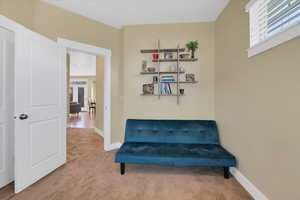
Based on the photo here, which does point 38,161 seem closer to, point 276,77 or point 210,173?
point 210,173

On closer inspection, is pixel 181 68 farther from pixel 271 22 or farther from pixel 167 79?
pixel 271 22

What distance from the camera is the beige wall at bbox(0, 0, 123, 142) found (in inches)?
78.1

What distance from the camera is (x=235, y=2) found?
1.99 meters

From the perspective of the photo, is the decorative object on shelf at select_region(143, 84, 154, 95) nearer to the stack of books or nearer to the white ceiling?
the stack of books

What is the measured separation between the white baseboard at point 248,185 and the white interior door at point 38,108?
270cm

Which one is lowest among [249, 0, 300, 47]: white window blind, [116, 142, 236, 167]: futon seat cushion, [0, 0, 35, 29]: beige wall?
[116, 142, 236, 167]: futon seat cushion

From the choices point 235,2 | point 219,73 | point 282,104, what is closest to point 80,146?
Answer: point 219,73

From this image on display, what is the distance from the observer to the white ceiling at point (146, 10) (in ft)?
7.39

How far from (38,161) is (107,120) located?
1.29 metres

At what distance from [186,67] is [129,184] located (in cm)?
227

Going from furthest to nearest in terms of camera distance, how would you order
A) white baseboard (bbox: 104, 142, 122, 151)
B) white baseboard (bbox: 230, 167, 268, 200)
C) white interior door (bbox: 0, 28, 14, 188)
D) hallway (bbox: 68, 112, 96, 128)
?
hallway (bbox: 68, 112, 96, 128)
white baseboard (bbox: 104, 142, 122, 151)
white interior door (bbox: 0, 28, 14, 188)
white baseboard (bbox: 230, 167, 268, 200)

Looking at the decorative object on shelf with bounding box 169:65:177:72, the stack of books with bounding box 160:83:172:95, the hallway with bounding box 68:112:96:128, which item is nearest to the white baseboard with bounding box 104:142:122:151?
the stack of books with bounding box 160:83:172:95

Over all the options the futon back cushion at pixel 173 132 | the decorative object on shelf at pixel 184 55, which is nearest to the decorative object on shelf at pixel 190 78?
the decorative object on shelf at pixel 184 55

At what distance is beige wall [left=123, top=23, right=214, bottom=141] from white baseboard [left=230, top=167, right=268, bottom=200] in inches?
42.5
